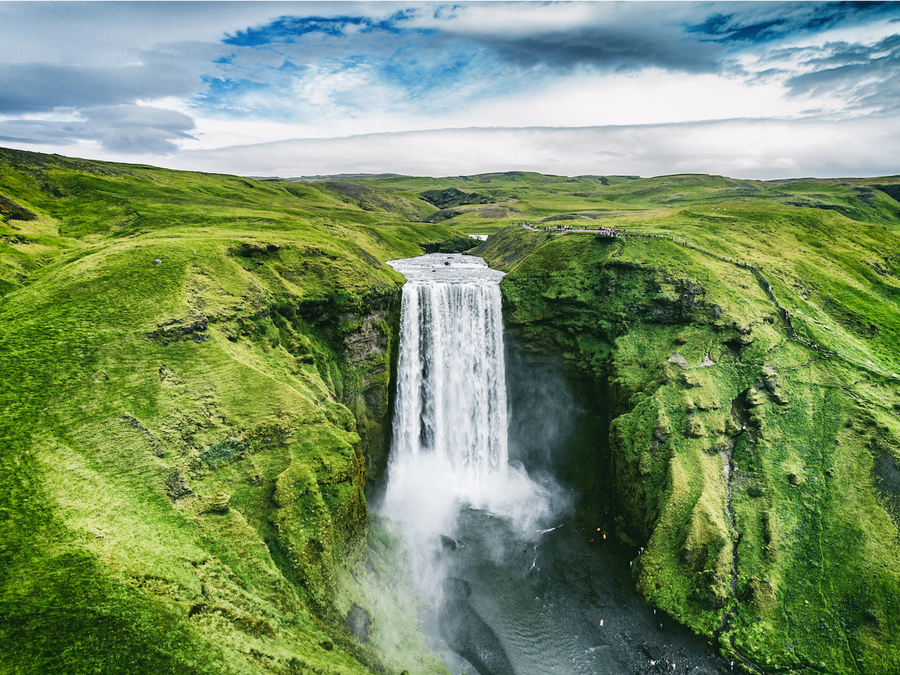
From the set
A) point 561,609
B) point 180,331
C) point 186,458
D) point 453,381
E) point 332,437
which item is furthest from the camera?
point 453,381

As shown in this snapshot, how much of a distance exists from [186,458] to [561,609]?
79.0ft

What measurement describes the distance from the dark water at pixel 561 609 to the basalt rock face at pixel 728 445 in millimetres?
1652

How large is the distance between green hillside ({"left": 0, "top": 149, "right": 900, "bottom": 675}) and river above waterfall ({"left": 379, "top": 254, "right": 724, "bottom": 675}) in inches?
75.4

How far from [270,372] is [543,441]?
2587 centimetres

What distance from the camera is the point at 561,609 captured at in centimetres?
2648

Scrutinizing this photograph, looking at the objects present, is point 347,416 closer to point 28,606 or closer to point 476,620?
point 476,620

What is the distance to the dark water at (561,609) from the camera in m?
23.3

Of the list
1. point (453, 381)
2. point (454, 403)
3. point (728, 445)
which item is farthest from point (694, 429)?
point (453, 381)

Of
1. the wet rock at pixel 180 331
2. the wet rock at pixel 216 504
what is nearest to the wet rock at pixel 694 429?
the wet rock at pixel 216 504

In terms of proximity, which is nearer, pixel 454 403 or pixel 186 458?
pixel 186 458

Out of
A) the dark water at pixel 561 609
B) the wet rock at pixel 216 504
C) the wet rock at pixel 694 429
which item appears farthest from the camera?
the wet rock at pixel 694 429

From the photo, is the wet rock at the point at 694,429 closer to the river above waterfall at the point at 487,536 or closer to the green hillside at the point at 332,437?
the green hillside at the point at 332,437

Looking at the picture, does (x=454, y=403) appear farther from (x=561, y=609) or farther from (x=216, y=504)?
(x=216, y=504)

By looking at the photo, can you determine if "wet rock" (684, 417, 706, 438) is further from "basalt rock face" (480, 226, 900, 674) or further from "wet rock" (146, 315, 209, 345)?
"wet rock" (146, 315, 209, 345)
